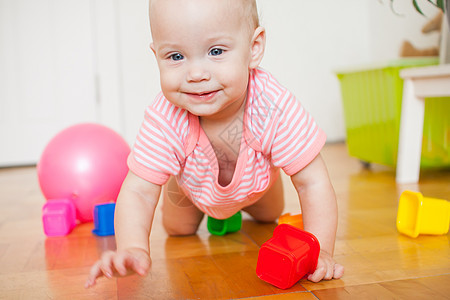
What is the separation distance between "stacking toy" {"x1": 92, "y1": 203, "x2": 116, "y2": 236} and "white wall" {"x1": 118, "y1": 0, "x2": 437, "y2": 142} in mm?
1432

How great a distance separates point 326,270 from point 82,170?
2.22ft

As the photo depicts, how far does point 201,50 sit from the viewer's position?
2.13 ft

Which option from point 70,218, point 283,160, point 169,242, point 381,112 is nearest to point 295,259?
point 283,160

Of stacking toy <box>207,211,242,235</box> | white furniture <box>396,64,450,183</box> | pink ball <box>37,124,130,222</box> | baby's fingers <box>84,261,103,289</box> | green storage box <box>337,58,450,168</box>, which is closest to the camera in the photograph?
baby's fingers <box>84,261,103,289</box>

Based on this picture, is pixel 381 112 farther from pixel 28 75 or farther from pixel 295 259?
pixel 28 75

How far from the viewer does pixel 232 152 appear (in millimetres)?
816

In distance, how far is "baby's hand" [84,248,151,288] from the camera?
1.88 feet

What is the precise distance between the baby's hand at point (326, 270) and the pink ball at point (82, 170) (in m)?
0.62

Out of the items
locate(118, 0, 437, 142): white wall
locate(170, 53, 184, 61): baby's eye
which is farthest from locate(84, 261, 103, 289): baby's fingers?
locate(118, 0, 437, 142): white wall

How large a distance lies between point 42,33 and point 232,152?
187cm

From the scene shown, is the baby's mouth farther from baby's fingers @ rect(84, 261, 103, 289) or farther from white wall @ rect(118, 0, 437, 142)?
white wall @ rect(118, 0, 437, 142)

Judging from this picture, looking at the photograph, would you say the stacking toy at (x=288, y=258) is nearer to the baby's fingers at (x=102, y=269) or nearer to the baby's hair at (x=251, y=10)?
the baby's fingers at (x=102, y=269)

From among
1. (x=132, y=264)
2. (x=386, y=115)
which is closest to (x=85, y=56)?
(x=386, y=115)

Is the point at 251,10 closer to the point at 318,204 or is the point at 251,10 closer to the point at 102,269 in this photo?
the point at 318,204
